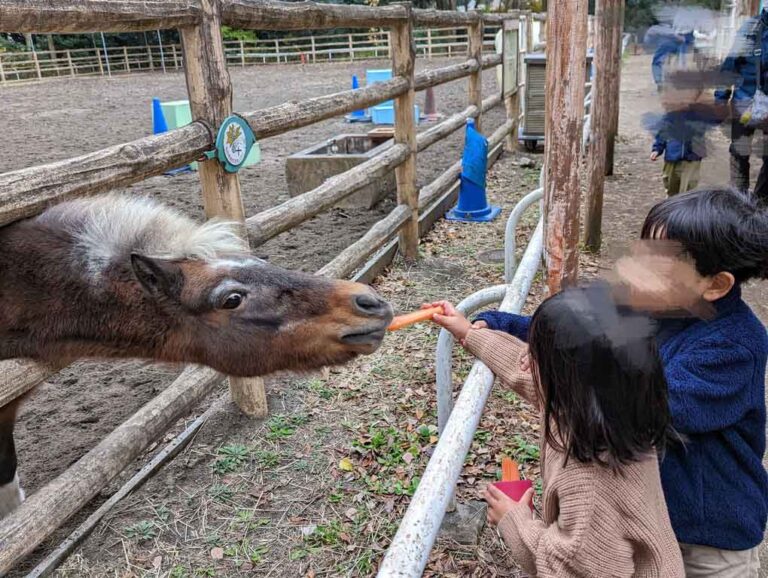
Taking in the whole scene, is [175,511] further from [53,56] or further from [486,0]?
[486,0]

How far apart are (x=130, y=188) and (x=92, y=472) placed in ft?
17.6

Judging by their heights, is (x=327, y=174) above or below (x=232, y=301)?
below

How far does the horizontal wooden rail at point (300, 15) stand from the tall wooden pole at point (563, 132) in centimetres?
152

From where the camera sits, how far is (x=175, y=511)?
2.83 meters

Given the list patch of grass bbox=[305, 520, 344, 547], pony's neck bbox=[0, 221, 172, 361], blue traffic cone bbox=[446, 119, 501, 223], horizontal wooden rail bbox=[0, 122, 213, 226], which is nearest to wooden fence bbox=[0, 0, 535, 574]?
horizontal wooden rail bbox=[0, 122, 213, 226]

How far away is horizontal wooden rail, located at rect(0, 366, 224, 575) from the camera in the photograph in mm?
2178

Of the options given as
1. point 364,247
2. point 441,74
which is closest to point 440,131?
point 441,74

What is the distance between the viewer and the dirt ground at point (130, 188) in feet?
11.1

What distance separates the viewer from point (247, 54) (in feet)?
103

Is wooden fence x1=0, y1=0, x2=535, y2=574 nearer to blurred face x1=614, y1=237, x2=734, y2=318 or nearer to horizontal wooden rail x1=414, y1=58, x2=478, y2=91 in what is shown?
horizontal wooden rail x1=414, y1=58, x2=478, y2=91

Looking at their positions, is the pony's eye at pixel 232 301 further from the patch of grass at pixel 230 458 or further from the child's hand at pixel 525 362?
the patch of grass at pixel 230 458

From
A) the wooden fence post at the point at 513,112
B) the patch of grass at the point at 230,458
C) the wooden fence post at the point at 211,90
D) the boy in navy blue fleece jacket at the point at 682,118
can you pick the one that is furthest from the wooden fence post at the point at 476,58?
the patch of grass at the point at 230,458

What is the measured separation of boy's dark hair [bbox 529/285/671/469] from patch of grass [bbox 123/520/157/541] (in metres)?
2.10

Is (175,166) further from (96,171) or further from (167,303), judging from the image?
(167,303)
